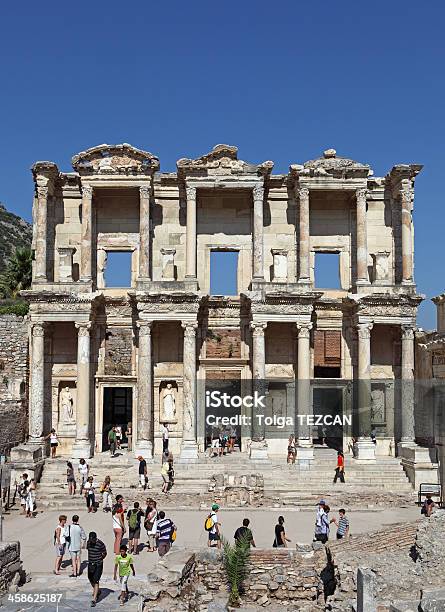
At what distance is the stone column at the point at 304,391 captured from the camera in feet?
86.2

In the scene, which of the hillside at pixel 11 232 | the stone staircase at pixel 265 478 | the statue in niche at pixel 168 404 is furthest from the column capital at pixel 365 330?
the hillside at pixel 11 232

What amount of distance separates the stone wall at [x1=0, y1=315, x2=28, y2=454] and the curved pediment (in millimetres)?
6940

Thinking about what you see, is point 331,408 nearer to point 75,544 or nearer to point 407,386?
point 407,386

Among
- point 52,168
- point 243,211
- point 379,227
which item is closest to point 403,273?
point 379,227

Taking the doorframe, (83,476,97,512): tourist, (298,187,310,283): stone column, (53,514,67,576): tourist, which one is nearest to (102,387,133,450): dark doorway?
the doorframe

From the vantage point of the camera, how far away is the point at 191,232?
90.6 ft

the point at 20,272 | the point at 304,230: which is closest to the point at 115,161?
the point at 304,230

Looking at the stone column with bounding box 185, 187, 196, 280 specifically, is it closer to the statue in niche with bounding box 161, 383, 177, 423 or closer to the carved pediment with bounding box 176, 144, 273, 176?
the carved pediment with bounding box 176, 144, 273, 176

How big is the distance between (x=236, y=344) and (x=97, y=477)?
332 inches

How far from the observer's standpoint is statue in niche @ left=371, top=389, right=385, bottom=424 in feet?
91.8

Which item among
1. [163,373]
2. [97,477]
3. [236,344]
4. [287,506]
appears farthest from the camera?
[236,344]

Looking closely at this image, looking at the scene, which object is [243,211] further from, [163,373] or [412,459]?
[412,459]

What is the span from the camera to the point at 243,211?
2930 cm

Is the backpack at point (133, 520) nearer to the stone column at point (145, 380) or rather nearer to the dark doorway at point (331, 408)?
the stone column at point (145, 380)
